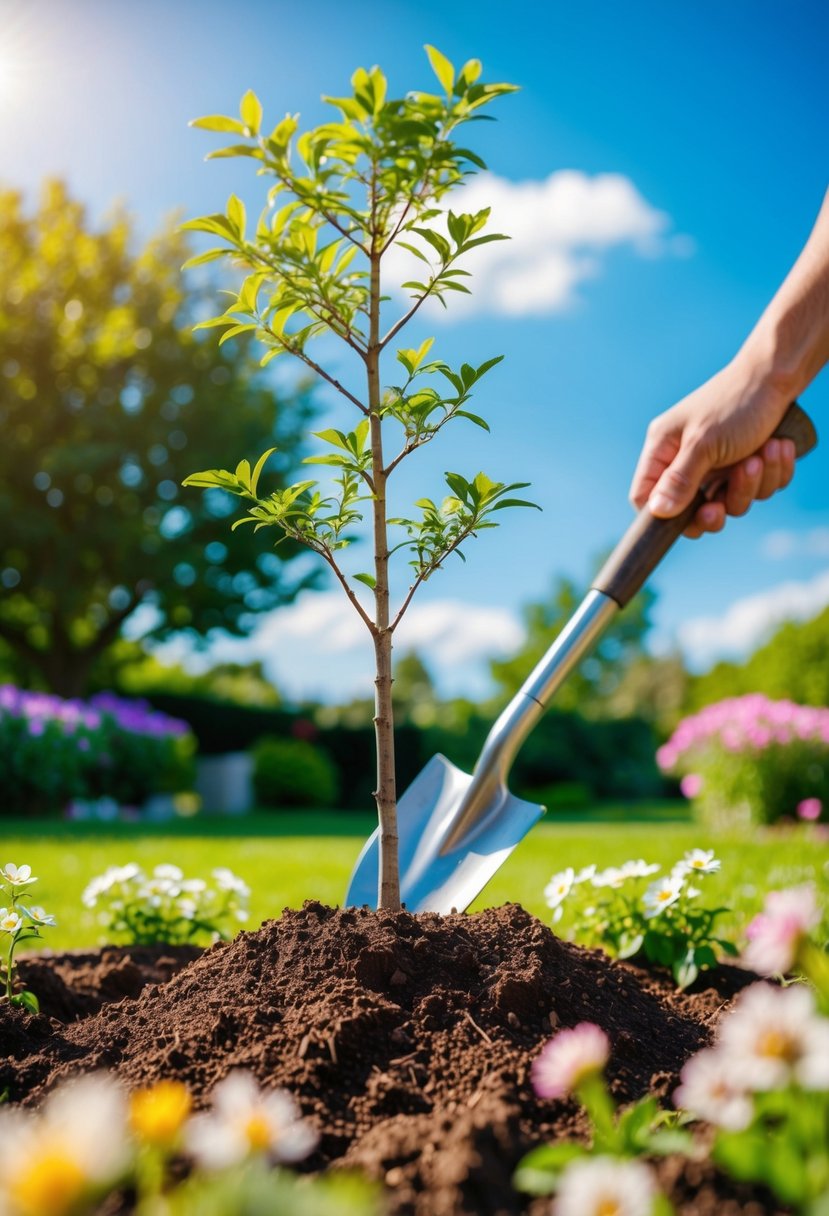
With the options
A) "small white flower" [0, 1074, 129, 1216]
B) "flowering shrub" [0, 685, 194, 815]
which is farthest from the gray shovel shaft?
"flowering shrub" [0, 685, 194, 815]

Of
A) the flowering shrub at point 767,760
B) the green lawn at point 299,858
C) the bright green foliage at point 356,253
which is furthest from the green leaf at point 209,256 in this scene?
the flowering shrub at point 767,760

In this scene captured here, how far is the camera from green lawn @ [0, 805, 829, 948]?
4.02 metres

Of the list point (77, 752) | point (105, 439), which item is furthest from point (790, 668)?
point (77, 752)

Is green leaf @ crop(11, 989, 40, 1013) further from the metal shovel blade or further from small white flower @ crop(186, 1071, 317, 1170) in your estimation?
small white flower @ crop(186, 1071, 317, 1170)

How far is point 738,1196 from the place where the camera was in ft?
3.15

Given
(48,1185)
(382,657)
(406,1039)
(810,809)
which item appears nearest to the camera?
(48,1185)

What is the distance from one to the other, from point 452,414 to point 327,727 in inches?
681

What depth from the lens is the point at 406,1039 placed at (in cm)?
142

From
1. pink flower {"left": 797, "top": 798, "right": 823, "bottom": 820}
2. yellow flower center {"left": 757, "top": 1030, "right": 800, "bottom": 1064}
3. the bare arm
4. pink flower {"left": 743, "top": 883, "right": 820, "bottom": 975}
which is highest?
the bare arm

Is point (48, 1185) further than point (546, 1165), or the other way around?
point (546, 1165)

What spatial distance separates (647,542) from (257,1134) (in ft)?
6.64

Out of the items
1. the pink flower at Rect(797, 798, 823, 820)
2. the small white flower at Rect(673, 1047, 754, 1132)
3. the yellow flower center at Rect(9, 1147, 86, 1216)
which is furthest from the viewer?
the pink flower at Rect(797, 798, 823, 820)

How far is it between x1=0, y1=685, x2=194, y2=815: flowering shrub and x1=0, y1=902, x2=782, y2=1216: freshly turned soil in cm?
927

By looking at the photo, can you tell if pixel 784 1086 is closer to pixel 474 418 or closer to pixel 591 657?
pixel 474 418
